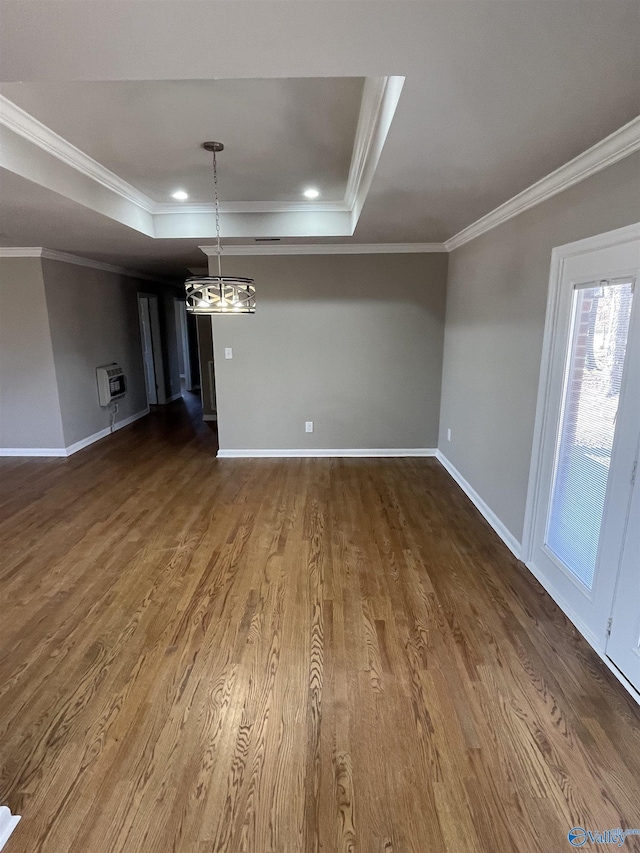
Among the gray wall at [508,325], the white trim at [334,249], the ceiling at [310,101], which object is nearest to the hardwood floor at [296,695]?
the gray wall at [508,325]

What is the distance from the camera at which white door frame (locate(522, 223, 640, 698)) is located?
→ 1.96 m

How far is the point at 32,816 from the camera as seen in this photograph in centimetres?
138

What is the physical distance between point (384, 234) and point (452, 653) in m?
3.27

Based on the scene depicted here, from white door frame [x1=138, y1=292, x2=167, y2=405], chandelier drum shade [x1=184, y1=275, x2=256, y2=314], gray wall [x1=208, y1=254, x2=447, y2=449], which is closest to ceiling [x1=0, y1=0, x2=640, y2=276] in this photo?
gray wall [x1=208, y1=254, x2=447, y2=449]

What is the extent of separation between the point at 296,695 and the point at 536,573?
1.67 metres

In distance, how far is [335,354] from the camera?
4645 mm

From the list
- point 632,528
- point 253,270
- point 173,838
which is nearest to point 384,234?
point 253,270

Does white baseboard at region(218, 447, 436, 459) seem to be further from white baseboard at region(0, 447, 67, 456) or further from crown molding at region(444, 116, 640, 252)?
crown molding at region(444, 116, 640, 252)

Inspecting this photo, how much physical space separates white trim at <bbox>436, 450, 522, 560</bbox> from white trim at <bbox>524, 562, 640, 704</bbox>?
17 cm

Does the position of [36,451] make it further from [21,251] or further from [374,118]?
[374,118]

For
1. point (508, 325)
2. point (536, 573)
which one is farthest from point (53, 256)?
point (536, 573)

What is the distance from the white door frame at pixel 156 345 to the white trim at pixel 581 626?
6594 millimetres

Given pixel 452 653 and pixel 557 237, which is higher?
pixel 557 237

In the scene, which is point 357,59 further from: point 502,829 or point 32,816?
point 32,816
